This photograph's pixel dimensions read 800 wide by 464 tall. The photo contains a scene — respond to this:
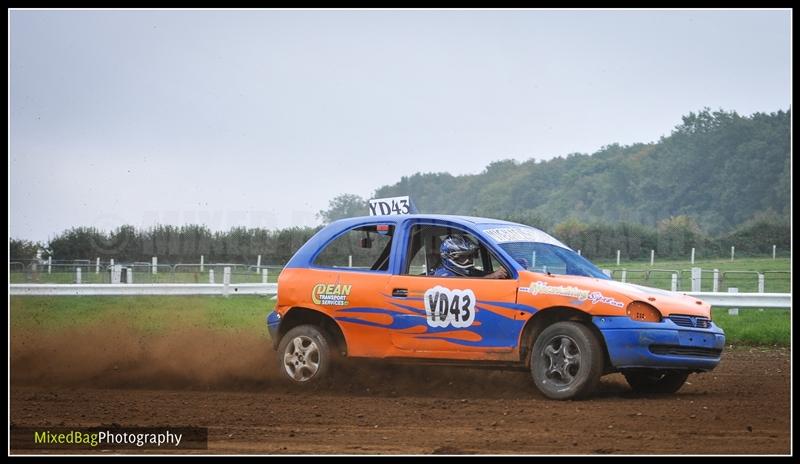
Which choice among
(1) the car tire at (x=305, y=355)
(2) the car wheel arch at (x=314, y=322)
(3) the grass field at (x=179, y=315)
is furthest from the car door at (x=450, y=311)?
(3) the grass field at (x=179, y=315)

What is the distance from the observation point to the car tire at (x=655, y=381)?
32.7 ft

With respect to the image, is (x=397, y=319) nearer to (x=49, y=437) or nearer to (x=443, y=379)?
(x=443, y=379)

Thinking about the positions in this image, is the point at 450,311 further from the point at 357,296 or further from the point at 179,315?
the point at 179,315

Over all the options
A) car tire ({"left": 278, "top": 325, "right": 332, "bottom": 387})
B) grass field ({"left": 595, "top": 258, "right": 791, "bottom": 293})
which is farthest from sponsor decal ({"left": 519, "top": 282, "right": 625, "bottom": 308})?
grass field ({"left": 595, "top": 258, "right": 791, "bottom": 293})

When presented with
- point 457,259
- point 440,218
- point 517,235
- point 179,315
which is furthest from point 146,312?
point 517,235

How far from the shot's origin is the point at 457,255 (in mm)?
10031

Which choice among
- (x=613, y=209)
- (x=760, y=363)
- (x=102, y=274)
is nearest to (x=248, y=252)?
(x=102, y=274)

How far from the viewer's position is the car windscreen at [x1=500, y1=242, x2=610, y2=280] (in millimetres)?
9789

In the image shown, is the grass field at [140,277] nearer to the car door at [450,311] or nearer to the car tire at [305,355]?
the car tire at [305,355]

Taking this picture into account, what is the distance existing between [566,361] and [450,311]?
3.96 feet

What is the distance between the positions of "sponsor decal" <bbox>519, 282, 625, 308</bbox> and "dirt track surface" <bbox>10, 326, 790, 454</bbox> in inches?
35.5

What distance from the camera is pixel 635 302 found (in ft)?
29.8

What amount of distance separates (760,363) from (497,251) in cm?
534

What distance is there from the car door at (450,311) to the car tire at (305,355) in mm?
823
